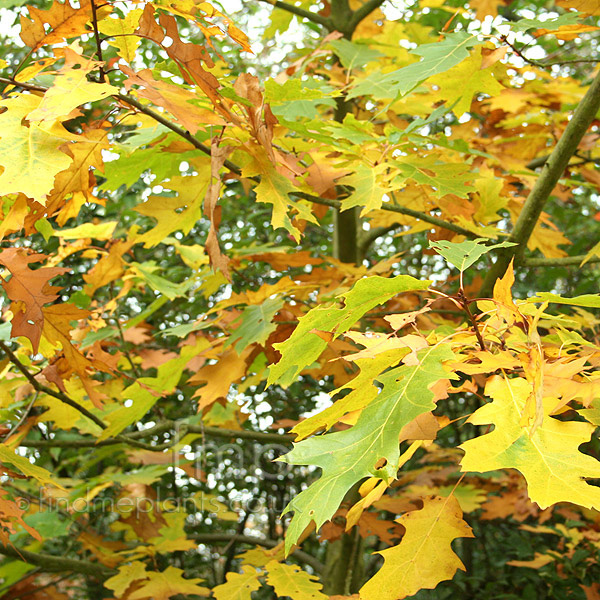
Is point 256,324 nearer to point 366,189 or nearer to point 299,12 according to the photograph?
point 366,189

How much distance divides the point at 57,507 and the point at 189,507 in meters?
Answer: 0.66

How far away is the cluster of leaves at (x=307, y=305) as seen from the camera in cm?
85

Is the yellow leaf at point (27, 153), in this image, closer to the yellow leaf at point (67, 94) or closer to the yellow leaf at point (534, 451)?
the yellow leaf at point (67, 94)

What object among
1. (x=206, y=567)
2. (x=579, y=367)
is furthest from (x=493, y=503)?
(x=579, y=367)

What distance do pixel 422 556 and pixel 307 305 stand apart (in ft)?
2.86

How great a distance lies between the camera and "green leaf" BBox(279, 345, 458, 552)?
2.49 ft

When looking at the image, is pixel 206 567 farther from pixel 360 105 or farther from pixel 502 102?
pixel 502 102

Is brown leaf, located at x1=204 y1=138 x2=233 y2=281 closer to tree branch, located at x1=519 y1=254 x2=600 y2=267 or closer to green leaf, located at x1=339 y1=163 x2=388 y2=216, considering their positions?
green leaf, located at x1=339 y1=163 x2=388 y2=216

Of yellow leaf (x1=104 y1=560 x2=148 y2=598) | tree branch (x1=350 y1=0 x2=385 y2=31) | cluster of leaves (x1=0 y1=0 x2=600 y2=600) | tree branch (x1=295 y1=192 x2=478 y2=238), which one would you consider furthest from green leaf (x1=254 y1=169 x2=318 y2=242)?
yellow leaf (x1=104 y1=560 x2=148 y2=598)

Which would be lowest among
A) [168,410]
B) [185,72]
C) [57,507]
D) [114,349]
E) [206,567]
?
[206,567]

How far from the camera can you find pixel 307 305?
1688mm

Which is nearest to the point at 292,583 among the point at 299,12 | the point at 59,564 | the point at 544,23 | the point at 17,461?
the point at 17,461

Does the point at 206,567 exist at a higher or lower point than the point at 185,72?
lower

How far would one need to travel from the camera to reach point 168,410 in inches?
114
